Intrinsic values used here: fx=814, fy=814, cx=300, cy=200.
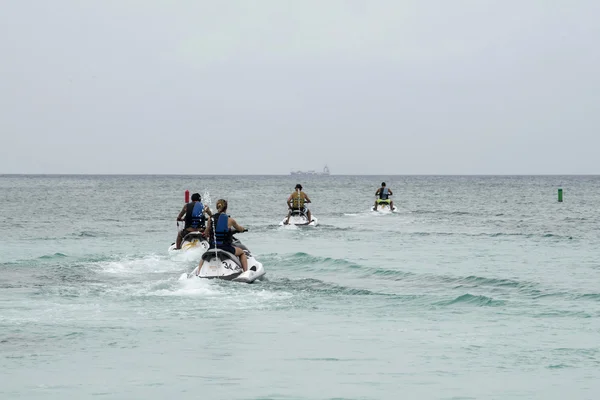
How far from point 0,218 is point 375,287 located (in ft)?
110

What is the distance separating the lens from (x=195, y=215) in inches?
920

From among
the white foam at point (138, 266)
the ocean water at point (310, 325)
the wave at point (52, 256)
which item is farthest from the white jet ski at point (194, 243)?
the wave at point (52, 256)

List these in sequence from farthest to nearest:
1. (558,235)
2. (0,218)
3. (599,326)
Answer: (0,218), (558,235), (599,326)

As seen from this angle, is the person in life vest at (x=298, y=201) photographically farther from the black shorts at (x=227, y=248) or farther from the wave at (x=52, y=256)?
the black shorts at (x=227, y=248)

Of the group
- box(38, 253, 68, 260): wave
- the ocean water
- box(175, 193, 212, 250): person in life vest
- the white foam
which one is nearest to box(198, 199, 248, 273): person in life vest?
the ocean water

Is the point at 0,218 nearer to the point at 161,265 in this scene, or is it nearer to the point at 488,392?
the point at 161,265

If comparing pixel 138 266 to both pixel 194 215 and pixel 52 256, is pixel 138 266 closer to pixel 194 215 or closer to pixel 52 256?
pixel 194 215

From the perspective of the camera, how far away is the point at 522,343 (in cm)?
1219

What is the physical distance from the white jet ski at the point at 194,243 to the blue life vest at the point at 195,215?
0.88 feet

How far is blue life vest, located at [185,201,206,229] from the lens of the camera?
2316 cm

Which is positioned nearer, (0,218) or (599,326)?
(599,326)

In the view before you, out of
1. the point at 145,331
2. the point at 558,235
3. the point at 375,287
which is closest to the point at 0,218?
the point at 558,235

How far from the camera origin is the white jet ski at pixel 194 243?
23516mm

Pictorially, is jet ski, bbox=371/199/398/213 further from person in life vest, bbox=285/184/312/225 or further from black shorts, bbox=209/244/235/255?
black shorts, bbox=209/244/235/255
